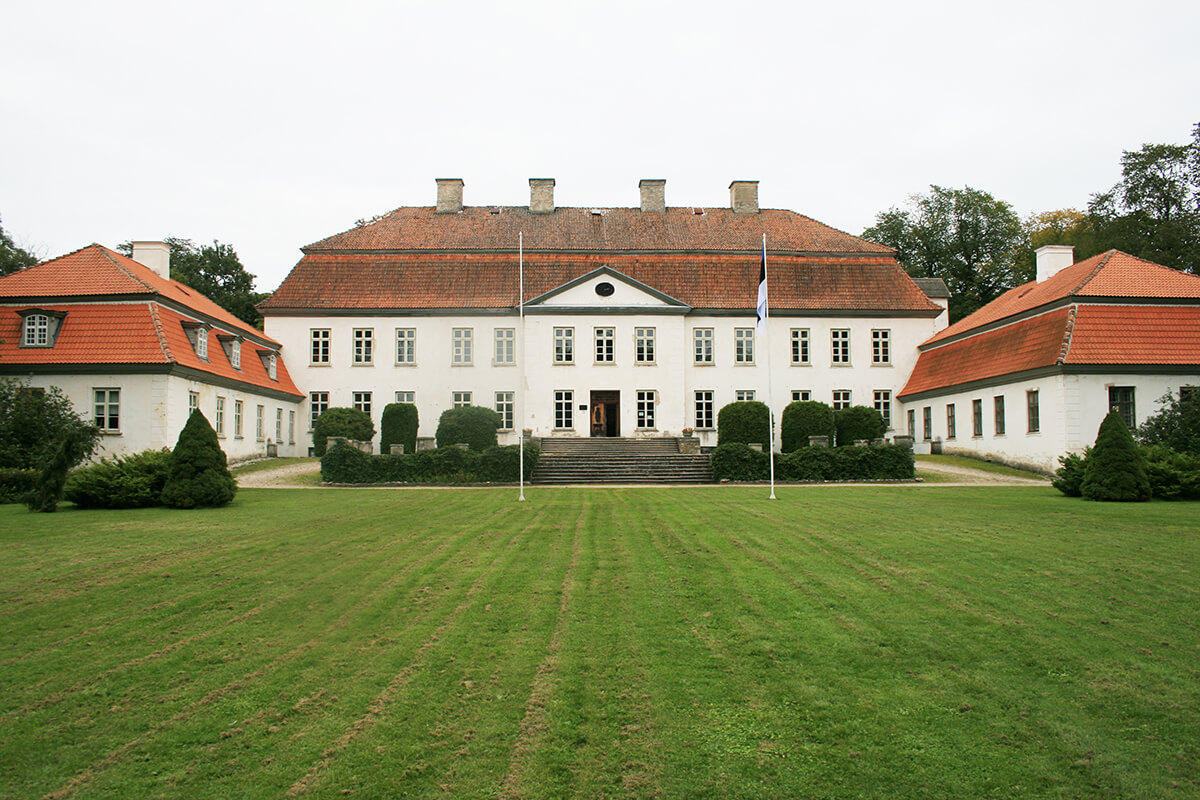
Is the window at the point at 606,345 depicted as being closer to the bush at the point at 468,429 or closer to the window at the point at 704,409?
the window at the point at 704,409

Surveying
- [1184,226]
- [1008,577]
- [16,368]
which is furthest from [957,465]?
[16,368]

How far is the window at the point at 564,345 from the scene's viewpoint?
121 feet

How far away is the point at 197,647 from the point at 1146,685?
6.74 metres

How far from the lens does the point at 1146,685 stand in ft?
18.2

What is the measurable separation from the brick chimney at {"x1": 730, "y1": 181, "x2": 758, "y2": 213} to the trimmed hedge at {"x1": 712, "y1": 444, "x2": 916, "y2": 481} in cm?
2050

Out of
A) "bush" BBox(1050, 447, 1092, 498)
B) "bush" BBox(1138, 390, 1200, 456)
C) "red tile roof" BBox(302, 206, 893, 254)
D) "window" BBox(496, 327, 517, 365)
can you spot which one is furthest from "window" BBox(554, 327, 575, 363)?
"bush" BBox(1050, 447, 1092, 498)

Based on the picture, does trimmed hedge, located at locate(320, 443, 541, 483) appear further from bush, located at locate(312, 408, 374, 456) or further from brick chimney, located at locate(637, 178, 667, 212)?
brick chimney, located at locate(637, 178, 667, 212)

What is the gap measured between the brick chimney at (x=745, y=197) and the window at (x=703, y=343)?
837cm

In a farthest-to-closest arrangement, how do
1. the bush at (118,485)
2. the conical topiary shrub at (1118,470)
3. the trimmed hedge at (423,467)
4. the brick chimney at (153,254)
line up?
the brick chimney at (153,254) < the trimmed hedge at (423,467) < the conical topiary shrub at (1118,470) < the bush at (118,485)

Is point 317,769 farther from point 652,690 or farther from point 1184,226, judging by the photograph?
point 1184,226

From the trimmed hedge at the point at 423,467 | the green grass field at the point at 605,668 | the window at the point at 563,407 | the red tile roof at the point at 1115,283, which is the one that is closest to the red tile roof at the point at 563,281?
the window at the point at 563,407

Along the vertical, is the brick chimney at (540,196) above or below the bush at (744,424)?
above

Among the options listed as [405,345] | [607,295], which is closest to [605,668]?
[607,295]

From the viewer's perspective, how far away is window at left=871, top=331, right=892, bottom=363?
128ft
